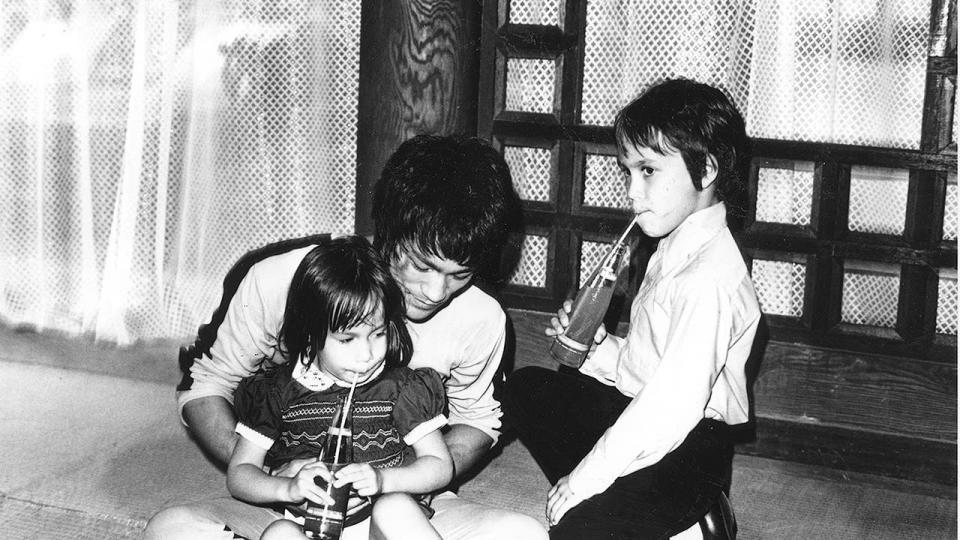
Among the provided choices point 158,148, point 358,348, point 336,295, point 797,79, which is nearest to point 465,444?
point 358,348

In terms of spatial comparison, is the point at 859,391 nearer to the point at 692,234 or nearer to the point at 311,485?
the point at 692,234

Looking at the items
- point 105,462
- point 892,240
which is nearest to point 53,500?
point 105,462

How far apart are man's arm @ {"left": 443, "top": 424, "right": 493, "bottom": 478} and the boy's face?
2.29 ft

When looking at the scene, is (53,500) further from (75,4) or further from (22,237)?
(75,4)

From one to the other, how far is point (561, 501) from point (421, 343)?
0.55 meters

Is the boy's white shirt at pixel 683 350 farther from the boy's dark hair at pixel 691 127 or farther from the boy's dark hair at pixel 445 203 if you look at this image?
the boy's dark hair at pixel 445 203

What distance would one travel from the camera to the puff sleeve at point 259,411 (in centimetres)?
241

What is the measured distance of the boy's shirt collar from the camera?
261 centimetres

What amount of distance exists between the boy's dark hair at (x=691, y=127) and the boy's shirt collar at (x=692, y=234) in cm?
7

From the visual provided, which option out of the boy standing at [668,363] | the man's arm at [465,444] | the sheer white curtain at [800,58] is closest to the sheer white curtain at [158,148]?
the sheer white curtain at [800,58]

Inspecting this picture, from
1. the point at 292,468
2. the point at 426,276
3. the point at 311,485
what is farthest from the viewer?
the point at 426,276

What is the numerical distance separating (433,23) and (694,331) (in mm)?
1553

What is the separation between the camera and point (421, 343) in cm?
274

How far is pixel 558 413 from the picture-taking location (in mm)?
2840
